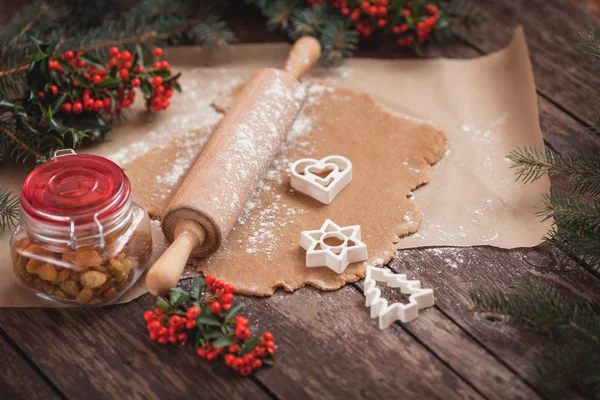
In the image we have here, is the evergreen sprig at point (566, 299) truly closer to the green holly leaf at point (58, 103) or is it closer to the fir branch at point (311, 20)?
the fir branch at point (311, 20)

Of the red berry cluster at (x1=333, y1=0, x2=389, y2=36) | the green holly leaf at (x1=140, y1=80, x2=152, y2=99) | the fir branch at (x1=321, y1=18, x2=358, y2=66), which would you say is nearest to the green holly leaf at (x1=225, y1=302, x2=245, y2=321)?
the green holly leaf at (x1=140, y1=80, x2=152, y2=99)

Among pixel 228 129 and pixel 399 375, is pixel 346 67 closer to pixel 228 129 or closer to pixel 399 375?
pixel 228 129

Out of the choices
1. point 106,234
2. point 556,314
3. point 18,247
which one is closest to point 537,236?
point 556,314

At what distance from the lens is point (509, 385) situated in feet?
3.97

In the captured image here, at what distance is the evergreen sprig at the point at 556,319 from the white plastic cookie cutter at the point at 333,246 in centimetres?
26

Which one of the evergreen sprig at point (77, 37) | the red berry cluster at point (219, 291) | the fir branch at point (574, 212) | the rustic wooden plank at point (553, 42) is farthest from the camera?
the rustic wooden plank at point (553, 42)

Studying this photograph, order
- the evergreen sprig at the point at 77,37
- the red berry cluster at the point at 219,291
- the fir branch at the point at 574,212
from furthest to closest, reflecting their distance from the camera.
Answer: the evergreen sprig at the point at 77,37 < the fir branch at the point at 574,212 < the red berry cluster at the point at 219,291

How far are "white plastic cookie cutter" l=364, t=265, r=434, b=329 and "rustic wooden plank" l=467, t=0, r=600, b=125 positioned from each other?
0.84 metres

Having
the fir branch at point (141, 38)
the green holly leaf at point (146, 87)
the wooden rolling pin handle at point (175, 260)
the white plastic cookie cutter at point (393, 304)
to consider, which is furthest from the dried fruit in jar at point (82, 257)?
the fir branch at point (141, 38)

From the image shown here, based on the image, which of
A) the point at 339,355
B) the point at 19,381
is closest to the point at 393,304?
the point at 339,355

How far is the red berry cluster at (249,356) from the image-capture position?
1203 millimetres

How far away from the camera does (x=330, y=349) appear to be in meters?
1.27

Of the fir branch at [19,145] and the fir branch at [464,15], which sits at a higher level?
the fir branch at [464,15]

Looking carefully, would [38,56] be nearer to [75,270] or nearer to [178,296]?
[75,270]
